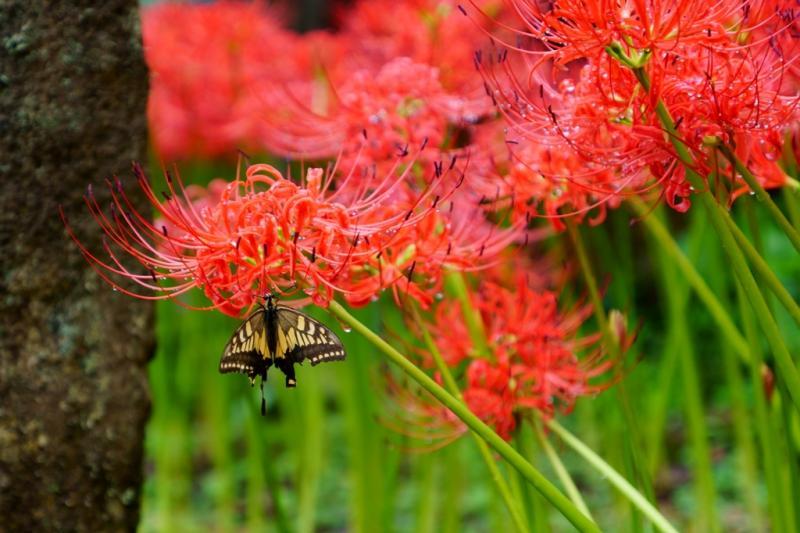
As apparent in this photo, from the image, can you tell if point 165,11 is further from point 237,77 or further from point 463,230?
point 463,230

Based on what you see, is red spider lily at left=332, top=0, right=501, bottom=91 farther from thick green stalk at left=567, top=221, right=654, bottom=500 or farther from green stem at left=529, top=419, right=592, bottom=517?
green stem at left=529, top=419, right=592, bottom=517

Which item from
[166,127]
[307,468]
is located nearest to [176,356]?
→ [166,127]

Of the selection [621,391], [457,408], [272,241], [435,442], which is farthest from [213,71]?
[457,408]

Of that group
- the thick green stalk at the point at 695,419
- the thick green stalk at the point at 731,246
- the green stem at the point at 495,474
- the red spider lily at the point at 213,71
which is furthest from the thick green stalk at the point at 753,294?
the red spider lily at the point at 213,71

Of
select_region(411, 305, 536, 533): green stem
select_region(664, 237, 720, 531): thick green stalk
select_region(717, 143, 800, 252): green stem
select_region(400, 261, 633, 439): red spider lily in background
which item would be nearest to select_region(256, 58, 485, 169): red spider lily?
select_region(400, 261, 633, 439): red spider lily in background

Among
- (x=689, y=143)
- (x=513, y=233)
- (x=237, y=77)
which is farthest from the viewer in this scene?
(x=237, y=77)

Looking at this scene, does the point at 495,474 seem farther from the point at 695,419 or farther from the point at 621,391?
the point at 695,419
